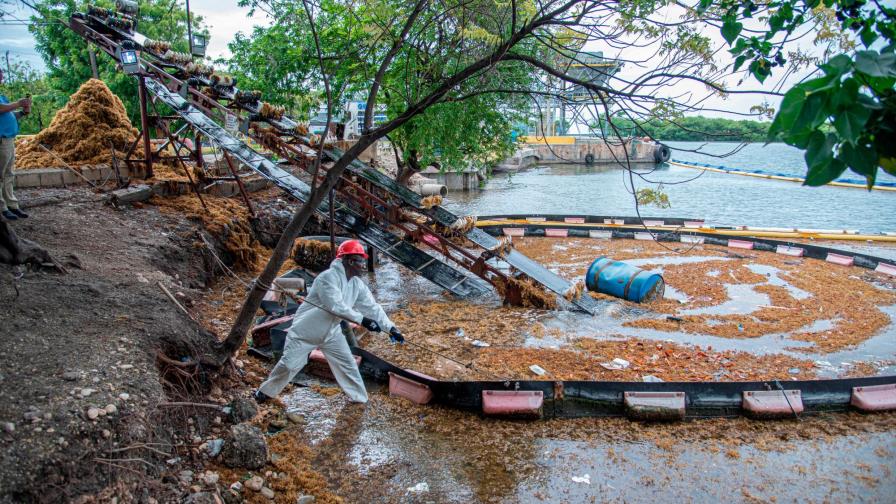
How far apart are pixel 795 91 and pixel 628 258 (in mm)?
12035

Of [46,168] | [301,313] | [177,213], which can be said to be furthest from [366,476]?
[46,168]

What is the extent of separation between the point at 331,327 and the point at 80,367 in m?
2.35

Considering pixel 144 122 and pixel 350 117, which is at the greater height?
pixel 350 117

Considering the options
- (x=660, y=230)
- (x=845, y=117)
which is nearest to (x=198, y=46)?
(x=845, y=117)

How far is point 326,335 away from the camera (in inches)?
241

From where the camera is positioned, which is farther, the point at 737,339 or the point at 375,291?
the point at 375,291

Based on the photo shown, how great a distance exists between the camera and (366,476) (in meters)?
5.07

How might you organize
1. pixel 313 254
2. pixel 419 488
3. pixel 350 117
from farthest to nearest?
1. pixel 350 117
2. pixel 313 254
3. pixel 419 488

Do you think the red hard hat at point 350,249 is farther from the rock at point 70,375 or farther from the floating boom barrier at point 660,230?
the floating boom barrier at point 660,230

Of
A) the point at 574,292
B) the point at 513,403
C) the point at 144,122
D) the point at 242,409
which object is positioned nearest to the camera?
the point at 242,409

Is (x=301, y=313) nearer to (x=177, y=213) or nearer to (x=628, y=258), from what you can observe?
(x=177, y=213)

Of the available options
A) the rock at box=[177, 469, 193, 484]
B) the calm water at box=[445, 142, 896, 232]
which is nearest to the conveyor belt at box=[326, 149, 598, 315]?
the rock at box=[177, 469, 193, 484]

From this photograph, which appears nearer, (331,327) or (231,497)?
(231,497)

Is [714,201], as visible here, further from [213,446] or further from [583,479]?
[213,446]
